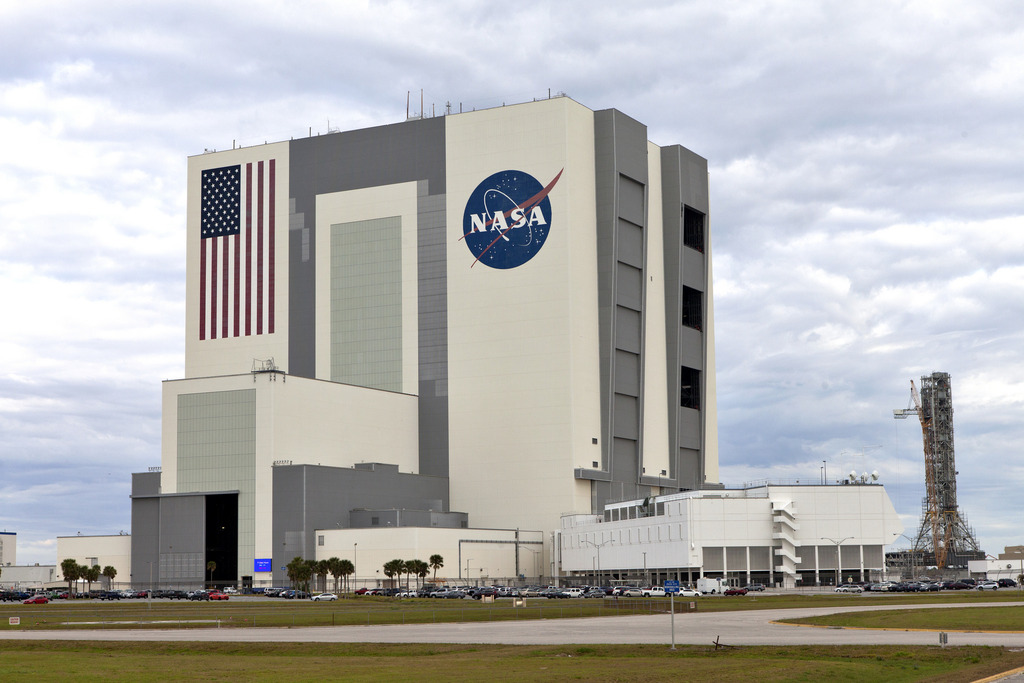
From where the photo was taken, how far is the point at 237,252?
611ft

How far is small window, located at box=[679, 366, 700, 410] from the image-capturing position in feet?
623

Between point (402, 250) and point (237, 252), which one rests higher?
point (237, 252)

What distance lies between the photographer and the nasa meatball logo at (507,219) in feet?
543

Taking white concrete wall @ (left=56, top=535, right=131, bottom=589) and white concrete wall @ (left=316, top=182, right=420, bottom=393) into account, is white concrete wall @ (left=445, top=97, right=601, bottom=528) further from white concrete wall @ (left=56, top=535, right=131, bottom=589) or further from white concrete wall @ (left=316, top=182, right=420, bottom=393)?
white concrete wall @ (left=56, top=535, right=131, bottom=589)

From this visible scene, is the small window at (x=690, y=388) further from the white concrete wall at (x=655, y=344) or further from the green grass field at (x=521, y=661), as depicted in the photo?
the green grass field at (x=521, y=661)

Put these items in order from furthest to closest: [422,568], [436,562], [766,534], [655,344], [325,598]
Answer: [655,344] → [436,562] → [766,534] → [422,568] → [325,598]

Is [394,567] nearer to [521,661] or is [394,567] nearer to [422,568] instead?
[422,568]

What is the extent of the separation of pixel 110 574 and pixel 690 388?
9021 centimetres

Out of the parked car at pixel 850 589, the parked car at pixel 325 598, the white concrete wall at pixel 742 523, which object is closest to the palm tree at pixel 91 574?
the parked car at pixel 325 598

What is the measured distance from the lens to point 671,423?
602ft

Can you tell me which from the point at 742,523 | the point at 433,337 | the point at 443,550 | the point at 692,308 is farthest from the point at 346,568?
the point at 692,308

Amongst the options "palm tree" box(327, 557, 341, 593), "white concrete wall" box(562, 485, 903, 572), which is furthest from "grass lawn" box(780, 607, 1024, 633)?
"palm tree" box(327, 557, 341, 593)

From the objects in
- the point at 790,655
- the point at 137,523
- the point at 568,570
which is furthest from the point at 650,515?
the point at 790,655

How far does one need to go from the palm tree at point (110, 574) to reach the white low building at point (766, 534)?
7158cm
